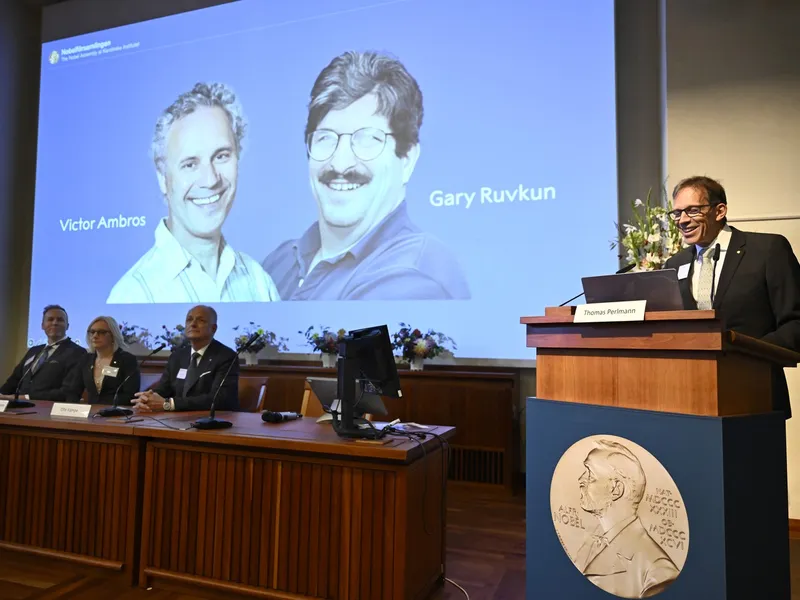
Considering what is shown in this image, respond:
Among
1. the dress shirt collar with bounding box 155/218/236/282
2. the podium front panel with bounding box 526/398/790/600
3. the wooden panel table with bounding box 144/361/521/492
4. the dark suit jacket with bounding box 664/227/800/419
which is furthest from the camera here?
the dress shirt collar with bounding box 155/218/236/282

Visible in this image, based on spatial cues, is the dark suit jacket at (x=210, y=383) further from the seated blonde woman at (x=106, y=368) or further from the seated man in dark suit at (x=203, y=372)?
the seated blonde woman at (x=106, y=368)

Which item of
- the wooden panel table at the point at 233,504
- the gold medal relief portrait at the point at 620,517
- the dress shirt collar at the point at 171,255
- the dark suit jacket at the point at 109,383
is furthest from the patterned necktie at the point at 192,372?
the gold medal relief portrait at the point at 620,517

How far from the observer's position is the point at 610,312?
4.17 ft

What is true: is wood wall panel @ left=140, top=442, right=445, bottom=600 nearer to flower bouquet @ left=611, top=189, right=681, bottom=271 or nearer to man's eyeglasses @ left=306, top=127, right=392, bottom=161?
flower bouquet @ left=611, top=189, right=681, bottom=271

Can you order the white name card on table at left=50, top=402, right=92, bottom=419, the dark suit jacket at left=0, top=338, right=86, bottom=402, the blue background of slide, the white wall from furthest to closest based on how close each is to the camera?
1. the blue background of slide
2. the dark suit jacket at left=0, top=338, right=86, bottom=402
3. the white wall
4. the white name card on table at left=50, top=402, right=92, bottom=419

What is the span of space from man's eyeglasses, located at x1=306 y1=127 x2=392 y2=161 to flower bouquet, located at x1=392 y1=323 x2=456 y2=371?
57.5 inches

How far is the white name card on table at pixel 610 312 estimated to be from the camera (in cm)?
123

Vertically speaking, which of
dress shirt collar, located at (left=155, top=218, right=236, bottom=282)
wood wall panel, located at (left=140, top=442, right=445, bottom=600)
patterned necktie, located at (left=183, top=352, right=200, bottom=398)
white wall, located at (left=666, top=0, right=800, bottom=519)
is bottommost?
wood wall panel, located at (left=140, top=442, right=445, bottom=600)

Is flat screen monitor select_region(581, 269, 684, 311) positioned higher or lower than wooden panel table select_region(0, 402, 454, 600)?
higher

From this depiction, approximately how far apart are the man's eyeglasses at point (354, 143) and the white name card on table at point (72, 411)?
8.98 feet

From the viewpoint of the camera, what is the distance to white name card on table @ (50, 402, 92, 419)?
2.53 metres

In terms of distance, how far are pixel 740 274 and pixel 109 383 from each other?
3.27 m

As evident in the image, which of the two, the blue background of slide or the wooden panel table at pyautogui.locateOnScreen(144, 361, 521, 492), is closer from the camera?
the wooden panel table at pyautogui.locateOnScreen(144, 361, 521, 492)

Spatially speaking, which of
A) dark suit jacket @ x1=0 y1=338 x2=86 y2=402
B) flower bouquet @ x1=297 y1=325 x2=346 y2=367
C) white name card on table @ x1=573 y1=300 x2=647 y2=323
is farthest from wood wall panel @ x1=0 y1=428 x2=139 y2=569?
flower bouquet @ x1=297 y1=325 x2=346 y2=367
